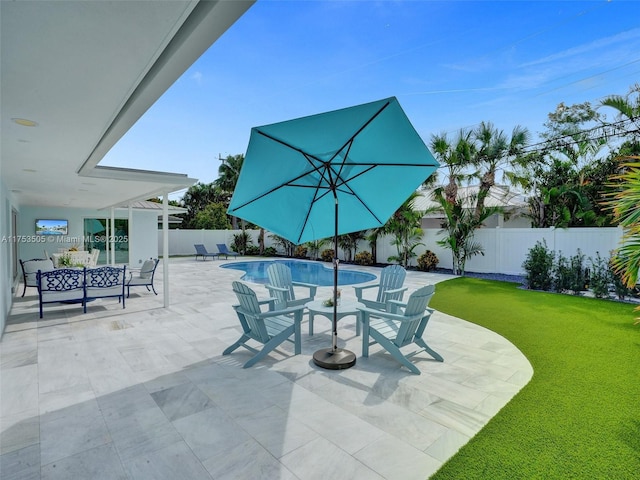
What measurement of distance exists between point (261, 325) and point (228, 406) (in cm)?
116

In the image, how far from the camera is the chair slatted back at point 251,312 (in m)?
4.42

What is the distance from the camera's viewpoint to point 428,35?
45.9 ft

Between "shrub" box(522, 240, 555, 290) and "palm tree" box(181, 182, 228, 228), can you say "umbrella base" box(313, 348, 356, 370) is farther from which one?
"palm tree" box(181, 182, 228, 228)

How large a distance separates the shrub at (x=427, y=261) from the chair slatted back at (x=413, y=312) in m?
10.9

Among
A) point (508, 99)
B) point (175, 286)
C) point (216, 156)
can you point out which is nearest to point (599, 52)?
point (508, 99)

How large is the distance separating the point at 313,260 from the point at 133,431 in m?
17.7

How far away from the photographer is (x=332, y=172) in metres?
4.69

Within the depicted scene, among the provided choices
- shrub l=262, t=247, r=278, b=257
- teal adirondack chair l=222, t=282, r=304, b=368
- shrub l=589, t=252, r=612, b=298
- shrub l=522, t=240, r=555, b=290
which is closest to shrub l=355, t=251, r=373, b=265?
shrub l=262, t=247, r=278, b=257

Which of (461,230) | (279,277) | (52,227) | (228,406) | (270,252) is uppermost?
(52,227)

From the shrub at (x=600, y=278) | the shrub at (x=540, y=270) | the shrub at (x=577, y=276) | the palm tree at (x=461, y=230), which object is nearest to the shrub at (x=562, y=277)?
the shrub at (x=577, y=276)

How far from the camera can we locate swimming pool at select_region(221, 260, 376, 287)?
1341 cm

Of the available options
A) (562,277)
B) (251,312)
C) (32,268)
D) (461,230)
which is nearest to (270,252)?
(461,230)

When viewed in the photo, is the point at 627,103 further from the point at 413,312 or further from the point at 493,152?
the point at 413,312

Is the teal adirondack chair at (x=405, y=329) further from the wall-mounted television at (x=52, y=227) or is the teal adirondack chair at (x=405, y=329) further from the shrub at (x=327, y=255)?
the wall-mounted television at (x=52, y=227)
